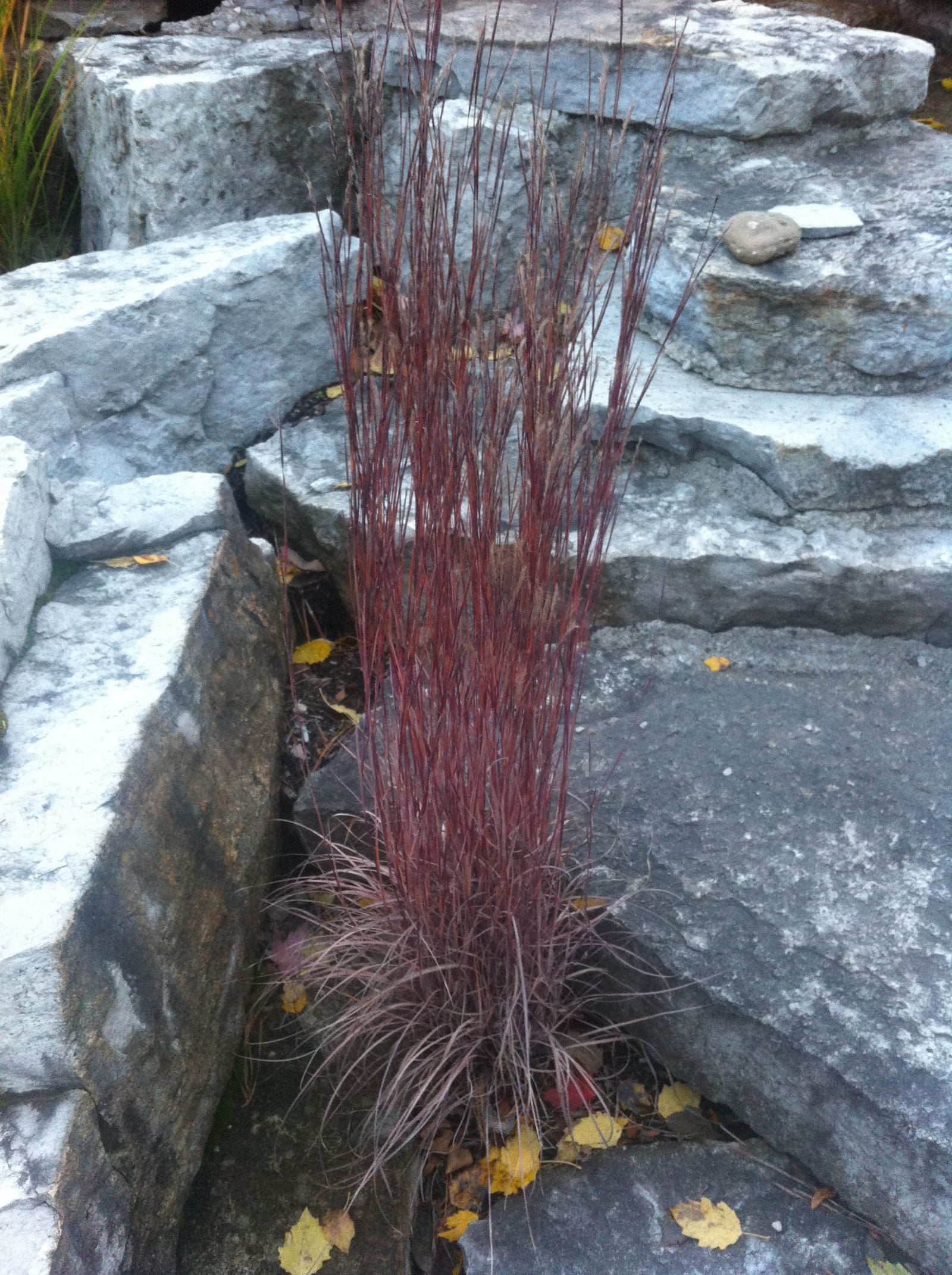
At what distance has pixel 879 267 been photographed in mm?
2604

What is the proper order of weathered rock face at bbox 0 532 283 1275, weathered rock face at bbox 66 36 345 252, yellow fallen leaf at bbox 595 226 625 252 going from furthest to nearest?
weathered rock face at bbox 66 36 345 252 → yellow fallen leaf at bbox 595 226 625 252 → weathered rock face at bbox 0 532 283 1275

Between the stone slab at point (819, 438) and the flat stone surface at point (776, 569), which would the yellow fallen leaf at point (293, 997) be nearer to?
the flat stone surface at point (776, 569)

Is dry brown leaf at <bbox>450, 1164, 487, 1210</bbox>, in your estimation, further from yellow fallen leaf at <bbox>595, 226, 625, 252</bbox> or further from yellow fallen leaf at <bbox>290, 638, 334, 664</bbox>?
yellow fallen leaf at <bbox>595, 226, 625, 252</bbox>

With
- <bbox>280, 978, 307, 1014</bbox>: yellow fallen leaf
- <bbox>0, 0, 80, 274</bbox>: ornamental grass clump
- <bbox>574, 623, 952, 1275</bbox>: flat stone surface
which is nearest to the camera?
<bbox>574, 623, 952, 1275</bbox>: flat stone surface

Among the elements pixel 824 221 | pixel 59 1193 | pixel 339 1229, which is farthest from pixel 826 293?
pixel 59 1193

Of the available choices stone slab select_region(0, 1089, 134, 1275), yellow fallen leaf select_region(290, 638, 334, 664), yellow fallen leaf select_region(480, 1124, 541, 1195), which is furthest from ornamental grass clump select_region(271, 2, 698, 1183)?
yellow fallen leaf select_region(290, 638, 334, 664)

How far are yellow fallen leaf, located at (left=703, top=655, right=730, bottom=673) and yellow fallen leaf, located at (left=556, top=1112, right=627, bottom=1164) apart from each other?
0.98m

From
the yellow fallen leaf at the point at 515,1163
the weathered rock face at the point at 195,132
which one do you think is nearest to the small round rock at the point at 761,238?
the weathered rock face at the point at 195,132

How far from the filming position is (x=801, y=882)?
1.89 m

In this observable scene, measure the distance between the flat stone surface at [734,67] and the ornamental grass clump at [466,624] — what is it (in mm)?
1702

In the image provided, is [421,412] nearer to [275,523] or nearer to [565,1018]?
[565,1018]

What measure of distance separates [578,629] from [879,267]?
154 cm

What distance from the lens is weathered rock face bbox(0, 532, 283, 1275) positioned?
1437 mm

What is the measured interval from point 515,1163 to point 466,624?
947 millimetres
